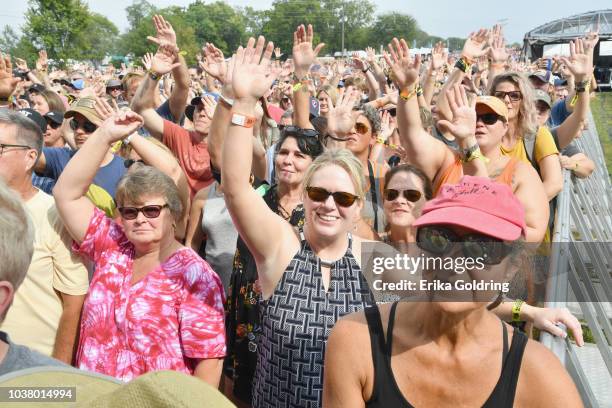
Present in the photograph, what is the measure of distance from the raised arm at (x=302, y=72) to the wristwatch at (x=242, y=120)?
218cm

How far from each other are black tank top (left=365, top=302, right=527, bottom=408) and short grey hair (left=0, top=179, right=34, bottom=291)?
0.90 m

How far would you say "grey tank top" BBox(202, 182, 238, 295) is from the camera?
3699 millimetres

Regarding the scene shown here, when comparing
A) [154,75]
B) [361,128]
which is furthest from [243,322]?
[154,75]

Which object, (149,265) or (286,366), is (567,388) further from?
(149,265)

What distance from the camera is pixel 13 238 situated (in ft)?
4.50

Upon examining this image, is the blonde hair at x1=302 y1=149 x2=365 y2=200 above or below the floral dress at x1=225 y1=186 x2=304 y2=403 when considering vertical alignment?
above

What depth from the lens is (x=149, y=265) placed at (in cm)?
282

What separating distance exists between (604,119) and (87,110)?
19765mm

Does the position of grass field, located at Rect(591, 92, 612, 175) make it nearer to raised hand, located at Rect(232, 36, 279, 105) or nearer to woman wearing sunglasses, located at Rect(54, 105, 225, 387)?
raised hand, located at Rect(232, 36, 279, 105)

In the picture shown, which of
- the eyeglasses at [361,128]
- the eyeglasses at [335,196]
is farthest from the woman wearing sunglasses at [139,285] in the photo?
the eyeglasses at [361,128]

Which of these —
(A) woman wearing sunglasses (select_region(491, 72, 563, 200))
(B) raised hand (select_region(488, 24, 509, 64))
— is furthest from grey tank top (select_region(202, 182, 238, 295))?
(B) raised hand (select_region(488, 24, 509, 64))

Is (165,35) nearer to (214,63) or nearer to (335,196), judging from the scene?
(214,63)

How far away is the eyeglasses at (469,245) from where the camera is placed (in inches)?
63.3

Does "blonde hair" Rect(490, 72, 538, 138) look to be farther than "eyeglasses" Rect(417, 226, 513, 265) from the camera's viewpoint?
Yes
